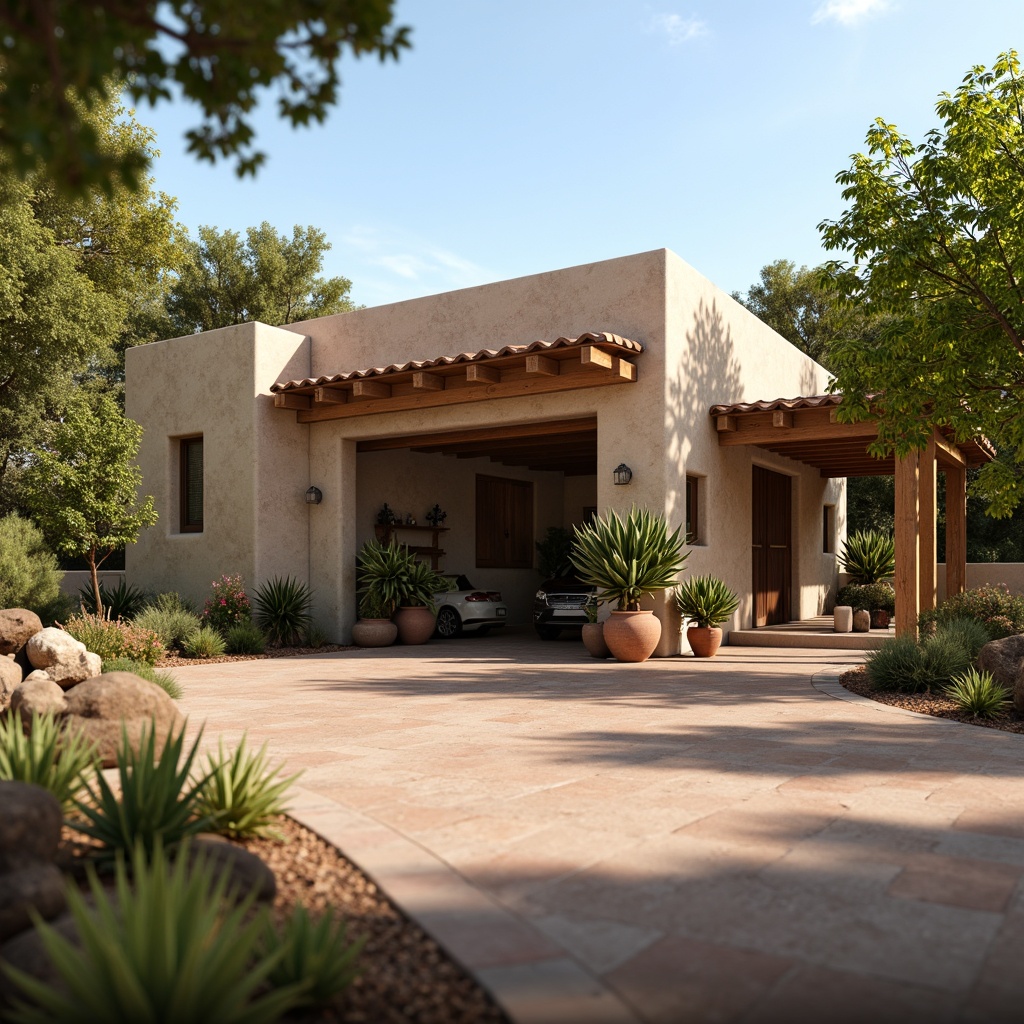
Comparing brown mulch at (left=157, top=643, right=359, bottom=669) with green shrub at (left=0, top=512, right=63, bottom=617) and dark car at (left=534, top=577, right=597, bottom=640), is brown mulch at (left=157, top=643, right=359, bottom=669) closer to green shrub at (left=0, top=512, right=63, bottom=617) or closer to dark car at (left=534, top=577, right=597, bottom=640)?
green shrub at (left=0, top=512, right=63, bottom=617)

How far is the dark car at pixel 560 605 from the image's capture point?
15.9 metres

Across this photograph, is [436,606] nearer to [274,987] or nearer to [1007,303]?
[1007,303]


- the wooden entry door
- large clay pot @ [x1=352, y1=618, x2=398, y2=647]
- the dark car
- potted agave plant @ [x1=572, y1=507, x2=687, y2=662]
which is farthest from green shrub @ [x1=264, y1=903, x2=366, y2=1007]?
the wooden entry door

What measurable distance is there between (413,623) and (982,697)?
9.34m

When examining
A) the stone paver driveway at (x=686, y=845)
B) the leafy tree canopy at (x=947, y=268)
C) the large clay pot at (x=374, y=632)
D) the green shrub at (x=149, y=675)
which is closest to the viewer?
the stone paver driveway at (x=686, y=845)

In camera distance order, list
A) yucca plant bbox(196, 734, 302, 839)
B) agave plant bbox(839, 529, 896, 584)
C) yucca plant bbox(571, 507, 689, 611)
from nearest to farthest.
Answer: yucca plant bbox(196, 734, 302, 839), yucca plant bbox(571, 507, 689, 611), agave plant bbox(839, 529, 896, 584)

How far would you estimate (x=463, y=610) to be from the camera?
1656 centimetres

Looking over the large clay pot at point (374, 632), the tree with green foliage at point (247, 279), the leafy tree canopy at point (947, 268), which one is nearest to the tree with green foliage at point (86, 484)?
the large clay pot at point (374, 632)

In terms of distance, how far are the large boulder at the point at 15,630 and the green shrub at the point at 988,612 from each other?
9.75 meters

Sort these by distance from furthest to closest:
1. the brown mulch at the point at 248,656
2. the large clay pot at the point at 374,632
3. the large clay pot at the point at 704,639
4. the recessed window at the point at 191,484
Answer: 1. the recessed window at the point at 191,484
2. the large clay pot at the point at 374,632
3. the large clay pot at the point at 704,639
4. the brown mulch at the point at 248,656

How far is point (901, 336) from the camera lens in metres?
9.71

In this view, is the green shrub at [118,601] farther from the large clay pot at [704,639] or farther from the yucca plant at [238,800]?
the yucca plant at [238,800]

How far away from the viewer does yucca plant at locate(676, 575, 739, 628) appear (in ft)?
41.3

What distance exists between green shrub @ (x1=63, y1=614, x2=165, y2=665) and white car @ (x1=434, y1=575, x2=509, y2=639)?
231 inches
